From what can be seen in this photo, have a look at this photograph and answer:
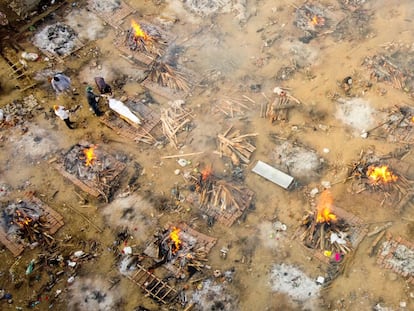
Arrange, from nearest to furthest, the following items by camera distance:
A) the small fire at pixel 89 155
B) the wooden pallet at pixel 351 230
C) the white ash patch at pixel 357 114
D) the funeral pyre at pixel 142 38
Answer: the wooden pallet at pixel 351 230
the small fire at pixel 89 155
the white ash patch at pixel 357 114
the funeral pyre at pixel 142 38

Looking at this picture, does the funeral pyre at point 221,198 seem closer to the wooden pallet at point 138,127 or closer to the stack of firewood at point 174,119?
the stack of firewood at point 174,119

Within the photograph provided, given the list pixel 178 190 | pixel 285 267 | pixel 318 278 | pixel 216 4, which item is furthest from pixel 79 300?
pixel 216 4

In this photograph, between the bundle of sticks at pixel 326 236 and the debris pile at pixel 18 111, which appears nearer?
the bundle of sticks at pixel 326 236

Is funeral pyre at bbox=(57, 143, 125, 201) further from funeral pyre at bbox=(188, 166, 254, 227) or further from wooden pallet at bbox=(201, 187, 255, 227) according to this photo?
wooden pallet at bbox=(201, 187, 255, 227)

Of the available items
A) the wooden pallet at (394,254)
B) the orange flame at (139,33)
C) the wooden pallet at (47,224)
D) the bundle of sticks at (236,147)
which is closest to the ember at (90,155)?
the wooden pallet at (47,224)

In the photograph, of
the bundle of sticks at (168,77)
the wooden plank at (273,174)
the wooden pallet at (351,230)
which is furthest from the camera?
the bundle of sticks at (168,77)

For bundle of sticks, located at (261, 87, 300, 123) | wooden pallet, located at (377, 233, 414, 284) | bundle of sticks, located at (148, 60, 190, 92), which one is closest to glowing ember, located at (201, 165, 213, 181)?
bundle of sticks, located at (261, 87, 300, 123)

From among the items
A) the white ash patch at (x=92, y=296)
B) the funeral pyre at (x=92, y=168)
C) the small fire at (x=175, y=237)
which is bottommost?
the white ash patch at (x=92, y=296)
